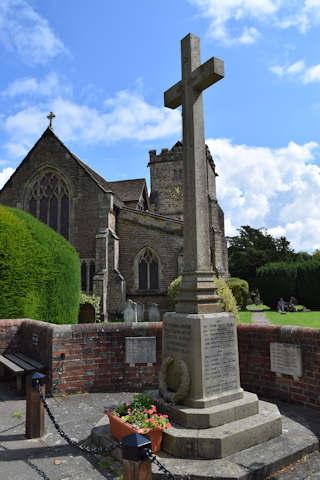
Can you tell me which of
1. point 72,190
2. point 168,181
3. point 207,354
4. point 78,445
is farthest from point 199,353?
point 168,181

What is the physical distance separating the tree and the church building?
21.9 meters

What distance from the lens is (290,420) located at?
174 inches

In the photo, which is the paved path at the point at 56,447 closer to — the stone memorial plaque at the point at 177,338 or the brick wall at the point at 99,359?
the brick wall at the point at 99,359

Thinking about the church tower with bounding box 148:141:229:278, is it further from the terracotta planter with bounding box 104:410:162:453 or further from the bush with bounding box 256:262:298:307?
the terracotta planter with bounding box 104:410:162:453

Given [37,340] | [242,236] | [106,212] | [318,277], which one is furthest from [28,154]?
[242,236]

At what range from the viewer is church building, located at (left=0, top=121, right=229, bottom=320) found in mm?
18547

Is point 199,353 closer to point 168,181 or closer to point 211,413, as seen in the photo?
point 211,413

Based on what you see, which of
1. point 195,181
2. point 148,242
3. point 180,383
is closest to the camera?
point 180,383

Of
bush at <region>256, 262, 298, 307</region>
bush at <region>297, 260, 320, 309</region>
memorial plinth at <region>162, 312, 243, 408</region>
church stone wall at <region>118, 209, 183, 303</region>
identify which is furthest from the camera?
bush at <region>256, 262, 298, 307</region>

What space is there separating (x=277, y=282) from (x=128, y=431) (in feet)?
84.2

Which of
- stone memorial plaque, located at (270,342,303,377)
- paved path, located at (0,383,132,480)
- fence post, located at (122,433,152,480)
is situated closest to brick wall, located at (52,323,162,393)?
paved path, located at (0,383,132,480)

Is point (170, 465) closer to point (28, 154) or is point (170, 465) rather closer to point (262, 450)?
point (262, 450)

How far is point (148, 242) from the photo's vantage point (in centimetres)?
2025

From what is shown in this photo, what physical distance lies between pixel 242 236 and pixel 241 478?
156 ft
